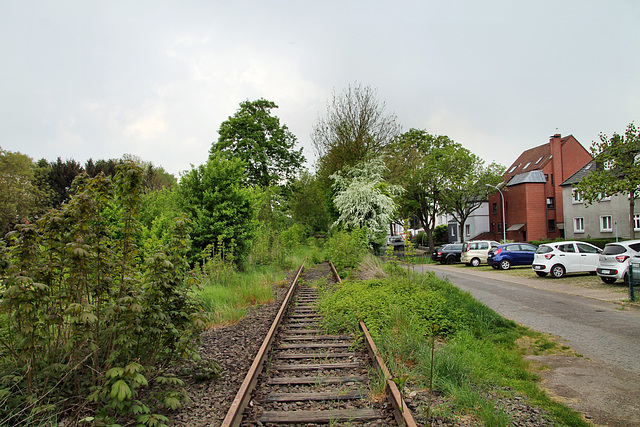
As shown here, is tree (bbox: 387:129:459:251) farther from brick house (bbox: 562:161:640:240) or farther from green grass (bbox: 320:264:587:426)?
green grass (bbox: 320:264:587:426)

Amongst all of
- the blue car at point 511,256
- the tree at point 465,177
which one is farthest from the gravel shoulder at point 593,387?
the tree at point 465,177

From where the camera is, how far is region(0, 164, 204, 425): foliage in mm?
3402

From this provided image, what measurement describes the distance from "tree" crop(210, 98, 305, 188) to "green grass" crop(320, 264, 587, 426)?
27886mm

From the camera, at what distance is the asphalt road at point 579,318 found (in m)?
6.62

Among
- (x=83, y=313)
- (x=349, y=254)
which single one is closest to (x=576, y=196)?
(x=349, y=254)

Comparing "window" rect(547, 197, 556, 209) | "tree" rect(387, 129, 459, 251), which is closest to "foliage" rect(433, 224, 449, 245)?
"tree" rect(387, 129, 459, 251)

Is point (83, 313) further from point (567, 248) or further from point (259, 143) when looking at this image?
point (259, 143)

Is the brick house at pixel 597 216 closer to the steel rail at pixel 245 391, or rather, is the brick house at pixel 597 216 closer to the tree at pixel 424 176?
the tree at pixel 424 176

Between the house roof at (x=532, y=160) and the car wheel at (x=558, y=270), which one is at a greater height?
the house roof at (x=532, y=160)

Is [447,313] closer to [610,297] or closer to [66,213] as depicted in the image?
[66,213]

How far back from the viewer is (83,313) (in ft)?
11.1

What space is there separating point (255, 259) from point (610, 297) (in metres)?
12.7

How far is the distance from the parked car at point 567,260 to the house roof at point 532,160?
30.0 m

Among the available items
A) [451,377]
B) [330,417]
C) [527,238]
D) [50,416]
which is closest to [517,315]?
[451,377]
